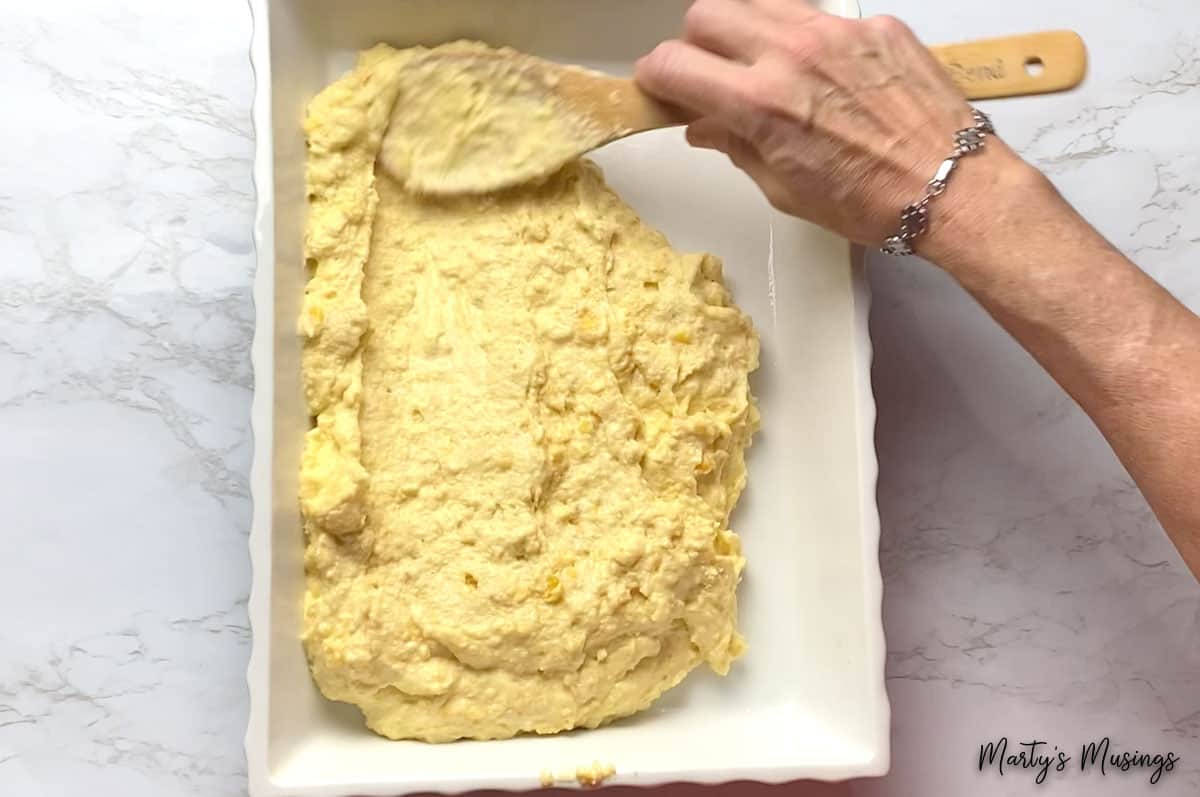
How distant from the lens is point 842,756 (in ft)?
3.06

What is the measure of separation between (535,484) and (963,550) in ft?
1.62

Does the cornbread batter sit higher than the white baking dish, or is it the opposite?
the cornbread batter

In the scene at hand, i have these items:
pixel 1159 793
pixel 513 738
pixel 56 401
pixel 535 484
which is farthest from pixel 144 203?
pixel 1159 793

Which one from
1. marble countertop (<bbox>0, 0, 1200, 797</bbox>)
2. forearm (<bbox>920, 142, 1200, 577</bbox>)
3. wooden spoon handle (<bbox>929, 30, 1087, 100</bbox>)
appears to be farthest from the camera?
marble countertop (<bbox>0, 0, 1200, 797</bbox>)

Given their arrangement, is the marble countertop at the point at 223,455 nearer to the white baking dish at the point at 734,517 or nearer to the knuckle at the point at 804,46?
the white baking dish at the point at 734,517

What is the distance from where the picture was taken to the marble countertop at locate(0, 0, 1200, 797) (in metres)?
1.04

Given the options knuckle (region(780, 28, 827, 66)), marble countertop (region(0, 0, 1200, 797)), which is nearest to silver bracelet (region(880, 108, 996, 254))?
knuckle (region(780, 28, 827, 66))

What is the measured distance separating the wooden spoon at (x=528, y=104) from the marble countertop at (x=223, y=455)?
0.23 m

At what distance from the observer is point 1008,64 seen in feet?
3.05

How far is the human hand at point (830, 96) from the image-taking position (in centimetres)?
87

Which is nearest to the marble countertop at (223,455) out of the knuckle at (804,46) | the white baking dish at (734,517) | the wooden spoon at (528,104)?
the white baking dish at (734,517)

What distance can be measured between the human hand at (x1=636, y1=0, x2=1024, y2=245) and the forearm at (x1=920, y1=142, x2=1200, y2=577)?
0.03 metres

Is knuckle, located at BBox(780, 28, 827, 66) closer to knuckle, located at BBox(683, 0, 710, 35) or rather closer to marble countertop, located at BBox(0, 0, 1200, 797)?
knuckle, located at BBox(683, 0, 710, 35)

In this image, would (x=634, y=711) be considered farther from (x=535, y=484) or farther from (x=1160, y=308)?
(x=1160, y=308)
